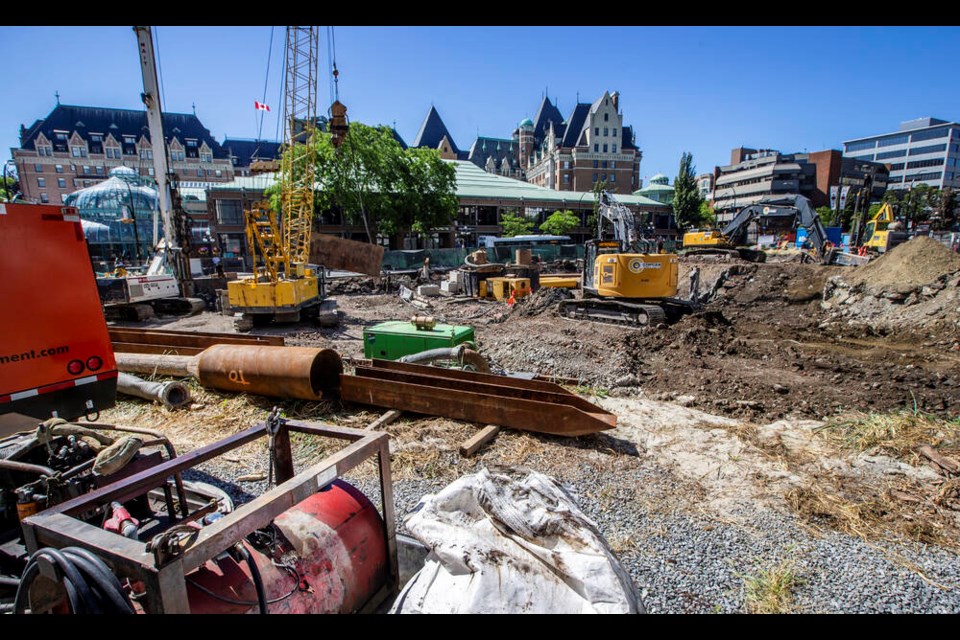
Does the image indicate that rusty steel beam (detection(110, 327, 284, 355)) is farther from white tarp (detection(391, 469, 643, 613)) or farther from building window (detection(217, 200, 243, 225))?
building window (detection(217, 200, 243, 225))

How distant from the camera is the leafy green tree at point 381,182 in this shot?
3338 centimetres

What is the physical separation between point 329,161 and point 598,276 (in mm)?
26624

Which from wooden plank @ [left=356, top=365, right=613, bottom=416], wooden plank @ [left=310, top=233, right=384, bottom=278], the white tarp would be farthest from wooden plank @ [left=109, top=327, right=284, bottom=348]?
wooden plank @ [left=310, top=233, right=384, bottom=278]

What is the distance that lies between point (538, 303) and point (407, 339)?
28.3 ft

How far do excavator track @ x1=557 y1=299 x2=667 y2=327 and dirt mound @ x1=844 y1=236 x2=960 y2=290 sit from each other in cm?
726

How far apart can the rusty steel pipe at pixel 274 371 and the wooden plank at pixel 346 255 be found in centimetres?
1356

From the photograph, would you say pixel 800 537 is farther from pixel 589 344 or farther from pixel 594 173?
pixel 594 173

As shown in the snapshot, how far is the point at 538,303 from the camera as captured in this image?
53.3 feet

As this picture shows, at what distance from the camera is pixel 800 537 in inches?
154

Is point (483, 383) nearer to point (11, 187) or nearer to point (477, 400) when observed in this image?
point (477, 400)

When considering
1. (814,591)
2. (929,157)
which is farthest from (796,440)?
(929,157)

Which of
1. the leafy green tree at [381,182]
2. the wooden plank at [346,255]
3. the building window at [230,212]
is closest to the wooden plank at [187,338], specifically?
the wooden plank at [346,255]

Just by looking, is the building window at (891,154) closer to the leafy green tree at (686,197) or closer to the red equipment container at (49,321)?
the leafy green tree at (686,197)
